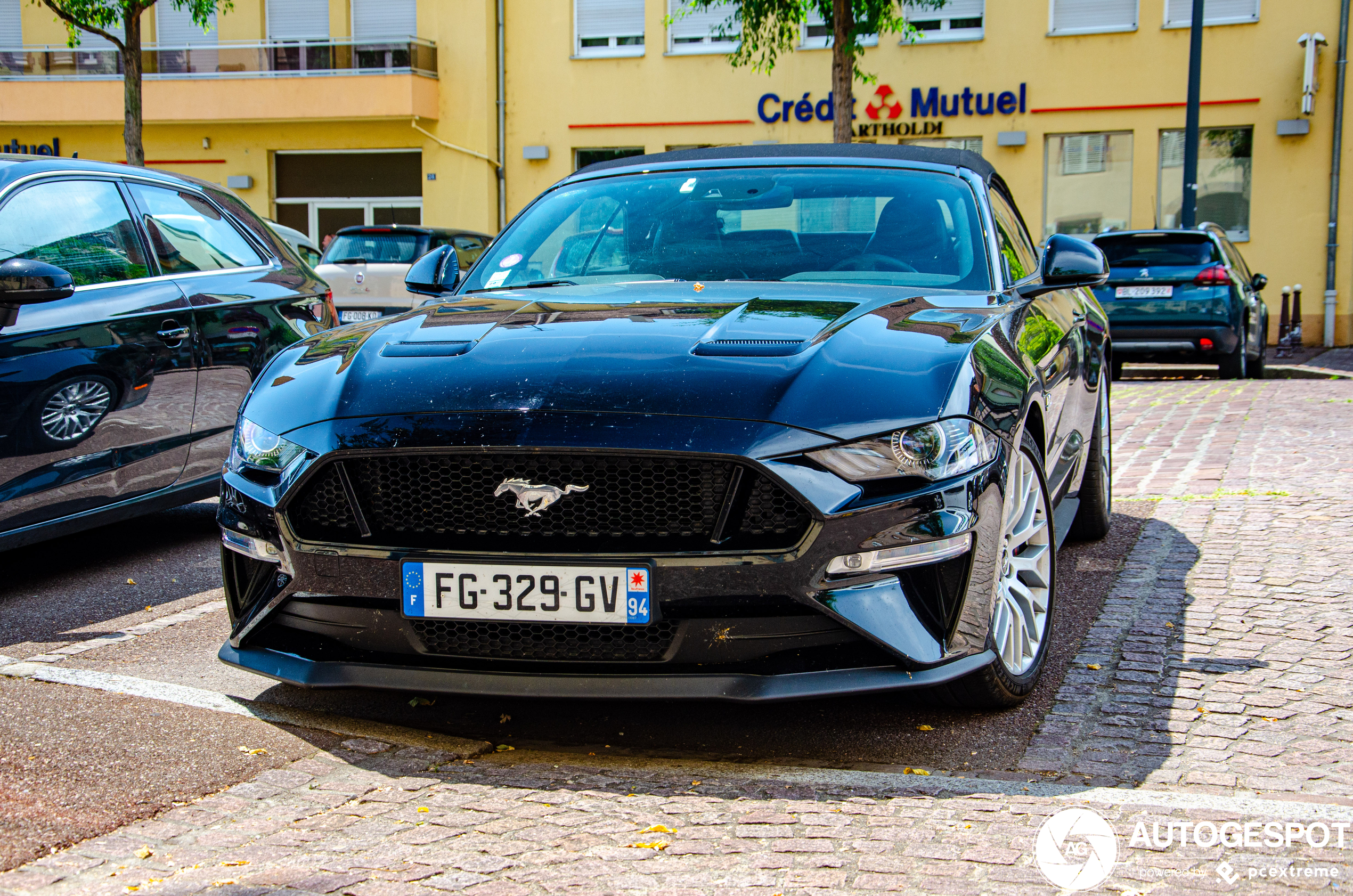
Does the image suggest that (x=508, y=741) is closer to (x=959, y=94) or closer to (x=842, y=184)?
Answer: (x=842, y=184)

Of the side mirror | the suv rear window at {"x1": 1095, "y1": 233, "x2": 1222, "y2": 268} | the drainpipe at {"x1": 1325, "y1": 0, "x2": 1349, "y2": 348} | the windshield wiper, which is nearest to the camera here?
the windshield wiper

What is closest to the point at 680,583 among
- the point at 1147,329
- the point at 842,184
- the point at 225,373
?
the point at 842,184

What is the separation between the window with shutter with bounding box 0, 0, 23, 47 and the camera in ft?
92.8

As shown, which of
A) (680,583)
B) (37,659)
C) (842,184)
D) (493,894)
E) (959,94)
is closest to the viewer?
(493,894)

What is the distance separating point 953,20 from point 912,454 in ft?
73.5

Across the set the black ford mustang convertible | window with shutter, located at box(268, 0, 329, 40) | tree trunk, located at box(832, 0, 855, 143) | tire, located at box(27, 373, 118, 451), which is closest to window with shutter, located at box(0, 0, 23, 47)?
window with shutter, located at box(268, 0, 329, 40)

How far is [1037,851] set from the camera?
8.80 ft

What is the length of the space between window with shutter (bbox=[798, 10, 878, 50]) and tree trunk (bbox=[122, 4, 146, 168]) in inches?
456

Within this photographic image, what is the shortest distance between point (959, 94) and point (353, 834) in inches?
895

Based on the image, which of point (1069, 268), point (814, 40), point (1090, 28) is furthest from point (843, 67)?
point (1069, 268)

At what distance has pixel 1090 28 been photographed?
75.8 ft

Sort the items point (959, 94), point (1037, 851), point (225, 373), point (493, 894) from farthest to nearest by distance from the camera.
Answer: point (959, 94) < point (225, 373) < point (1037, 851) < point (493, 894)

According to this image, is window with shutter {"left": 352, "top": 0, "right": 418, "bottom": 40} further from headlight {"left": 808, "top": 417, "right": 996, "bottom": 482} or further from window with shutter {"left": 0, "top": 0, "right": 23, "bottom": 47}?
headlight {"left": 808, "top": 417, "right": 996, "bottom": 482}

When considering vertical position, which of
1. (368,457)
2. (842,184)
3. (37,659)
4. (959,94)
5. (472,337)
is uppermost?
(959,94)
